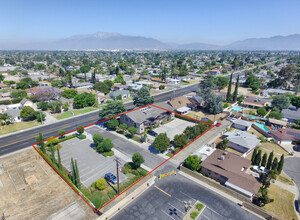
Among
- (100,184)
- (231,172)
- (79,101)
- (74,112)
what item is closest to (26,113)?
(74,112)

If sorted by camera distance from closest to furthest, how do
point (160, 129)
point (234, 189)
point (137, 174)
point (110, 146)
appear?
point (234, 189) < point (137, 174) < point (110, 146) < point (160, 129)

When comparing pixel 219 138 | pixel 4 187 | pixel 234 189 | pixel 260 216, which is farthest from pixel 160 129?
pixel 4 187

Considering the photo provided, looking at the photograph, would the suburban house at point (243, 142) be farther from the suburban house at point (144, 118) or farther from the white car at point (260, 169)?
the suburban house at point (144, 118)

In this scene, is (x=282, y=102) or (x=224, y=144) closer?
(x=224, y=144)

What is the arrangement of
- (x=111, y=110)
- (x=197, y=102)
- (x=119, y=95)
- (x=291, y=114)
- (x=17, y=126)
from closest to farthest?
1. (x=111, y=110)
2. (x=17, y=126)
3. (x=291, y=114)
4. (x=197, y=102)
5. (x=119, y=95)

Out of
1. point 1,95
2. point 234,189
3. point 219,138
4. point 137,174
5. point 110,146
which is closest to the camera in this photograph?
point 234,189

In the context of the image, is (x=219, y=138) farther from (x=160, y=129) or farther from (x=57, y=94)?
(x=57, y=94)

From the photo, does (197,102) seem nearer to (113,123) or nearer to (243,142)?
(243,142)
